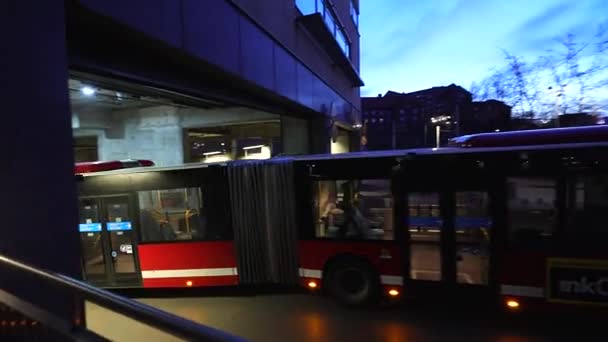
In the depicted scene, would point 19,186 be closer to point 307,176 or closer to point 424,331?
point 307,176

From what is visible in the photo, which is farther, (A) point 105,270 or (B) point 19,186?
(A) point 105,270

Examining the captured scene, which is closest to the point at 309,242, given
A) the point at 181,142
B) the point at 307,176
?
the point at 307,176

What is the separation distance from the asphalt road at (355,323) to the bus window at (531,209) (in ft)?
4.38

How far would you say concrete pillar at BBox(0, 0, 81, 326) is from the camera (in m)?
4.69

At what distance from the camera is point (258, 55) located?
41.1 ft

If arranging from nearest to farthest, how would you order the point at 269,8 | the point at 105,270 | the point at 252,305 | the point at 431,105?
the point at 252,305
the point at 105,270
the point at 269,8
the point at 431,105

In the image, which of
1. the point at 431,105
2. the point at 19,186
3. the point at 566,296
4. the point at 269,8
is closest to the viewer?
the point at 19,186

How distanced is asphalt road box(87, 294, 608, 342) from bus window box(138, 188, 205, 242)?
55.3 inches

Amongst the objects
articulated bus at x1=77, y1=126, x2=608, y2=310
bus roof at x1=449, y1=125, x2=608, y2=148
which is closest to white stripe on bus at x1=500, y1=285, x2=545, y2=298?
articulated bus at x1=77, y1=126, x2=608, y2=310

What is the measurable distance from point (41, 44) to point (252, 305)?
17.6ft

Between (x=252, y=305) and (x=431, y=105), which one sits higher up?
(x=431, y=105)

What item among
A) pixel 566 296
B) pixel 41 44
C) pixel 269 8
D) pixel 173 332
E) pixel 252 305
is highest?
pixel 269 8

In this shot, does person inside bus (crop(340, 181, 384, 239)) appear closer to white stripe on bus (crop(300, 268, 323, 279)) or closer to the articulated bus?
the articulated bus

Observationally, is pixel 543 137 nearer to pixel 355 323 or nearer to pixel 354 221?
pixel 354 221
